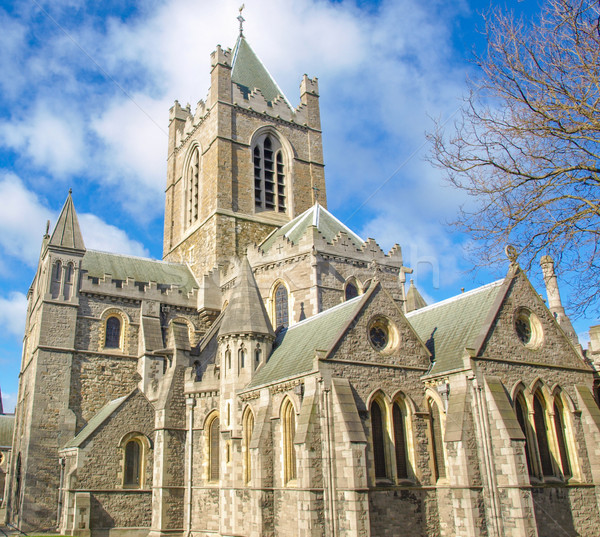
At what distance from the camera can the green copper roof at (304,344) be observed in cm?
1931

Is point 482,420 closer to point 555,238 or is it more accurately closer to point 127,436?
point 555,238

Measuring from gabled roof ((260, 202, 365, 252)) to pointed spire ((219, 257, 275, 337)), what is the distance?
5.17 metres

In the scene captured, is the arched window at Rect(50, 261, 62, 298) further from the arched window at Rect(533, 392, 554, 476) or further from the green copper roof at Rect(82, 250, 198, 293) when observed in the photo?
the arched window at Rect(533, 392, 554, 476)

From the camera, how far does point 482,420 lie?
16891mm

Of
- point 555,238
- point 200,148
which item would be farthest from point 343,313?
point 200,148

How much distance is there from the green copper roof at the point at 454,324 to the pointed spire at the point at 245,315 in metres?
6.20

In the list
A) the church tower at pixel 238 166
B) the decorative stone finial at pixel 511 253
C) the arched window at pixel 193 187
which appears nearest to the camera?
the decorative stone finial at pixel 511 253

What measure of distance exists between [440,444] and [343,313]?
222 inches

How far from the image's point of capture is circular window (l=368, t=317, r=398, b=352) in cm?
1908

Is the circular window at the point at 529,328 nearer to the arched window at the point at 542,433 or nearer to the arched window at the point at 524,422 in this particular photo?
the arched window at the point at 542,433

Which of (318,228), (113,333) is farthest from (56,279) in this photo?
(318,228)

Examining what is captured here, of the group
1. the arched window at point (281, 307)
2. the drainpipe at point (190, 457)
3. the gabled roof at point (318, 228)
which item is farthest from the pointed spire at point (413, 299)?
the drainpipe at point (190, 457)

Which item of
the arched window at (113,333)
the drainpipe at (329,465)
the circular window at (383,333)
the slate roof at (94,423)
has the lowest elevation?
the drainpipe at (329,465)

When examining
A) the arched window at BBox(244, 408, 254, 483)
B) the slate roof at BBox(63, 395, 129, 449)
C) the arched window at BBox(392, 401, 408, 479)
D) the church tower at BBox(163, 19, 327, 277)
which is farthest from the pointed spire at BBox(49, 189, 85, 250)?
the arched window at BBox(392, 401, 408, 479)
